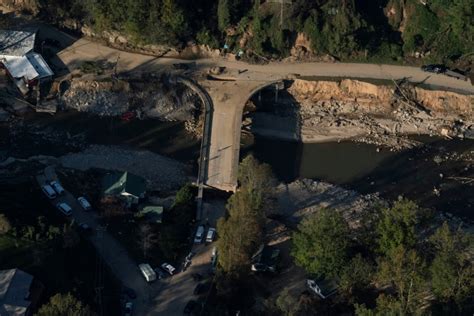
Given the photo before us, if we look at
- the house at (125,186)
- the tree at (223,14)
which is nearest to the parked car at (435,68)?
the tree at (223,14)

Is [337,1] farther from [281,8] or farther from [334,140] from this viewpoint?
[334,140]

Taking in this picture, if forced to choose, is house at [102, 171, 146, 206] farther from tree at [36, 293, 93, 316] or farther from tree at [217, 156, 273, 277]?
tree at [36, 293, 93, 316]

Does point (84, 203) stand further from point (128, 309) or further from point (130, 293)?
point (128, 309)

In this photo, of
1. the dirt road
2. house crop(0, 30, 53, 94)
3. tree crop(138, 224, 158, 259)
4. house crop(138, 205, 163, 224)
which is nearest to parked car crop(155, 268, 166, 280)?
tree crop(138, 224, 158, 259)

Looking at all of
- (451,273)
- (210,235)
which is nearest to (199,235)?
(210,235)

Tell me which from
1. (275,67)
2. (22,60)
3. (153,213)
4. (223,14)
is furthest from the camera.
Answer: (275,67)

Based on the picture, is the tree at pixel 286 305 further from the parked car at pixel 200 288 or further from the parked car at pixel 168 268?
the parked car at pixel 168 268

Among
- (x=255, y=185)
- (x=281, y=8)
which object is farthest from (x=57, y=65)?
(x=255, y=185)
